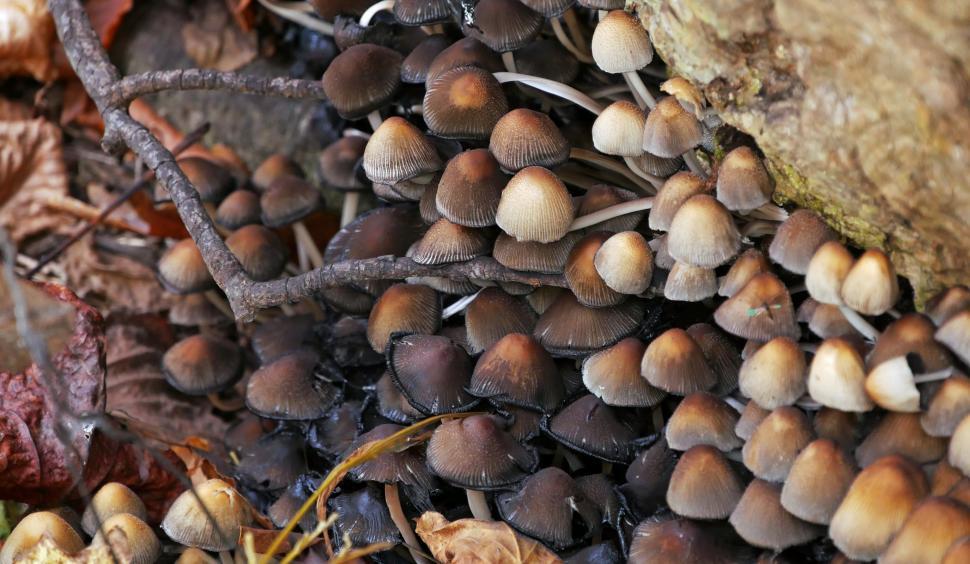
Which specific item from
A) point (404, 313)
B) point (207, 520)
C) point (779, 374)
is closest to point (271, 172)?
point (404, 313)

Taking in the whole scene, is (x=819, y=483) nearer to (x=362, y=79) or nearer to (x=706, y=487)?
(x=706, y=487)

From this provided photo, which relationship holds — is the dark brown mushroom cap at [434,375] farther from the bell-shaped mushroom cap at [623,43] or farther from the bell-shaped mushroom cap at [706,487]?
the bell-shaped mushroom cap at [623,43]

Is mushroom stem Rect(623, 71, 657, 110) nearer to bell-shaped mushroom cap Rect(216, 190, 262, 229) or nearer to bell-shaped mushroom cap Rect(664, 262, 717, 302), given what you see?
bell-shaped mushroom cap Rect(664, 262, 717, 302)

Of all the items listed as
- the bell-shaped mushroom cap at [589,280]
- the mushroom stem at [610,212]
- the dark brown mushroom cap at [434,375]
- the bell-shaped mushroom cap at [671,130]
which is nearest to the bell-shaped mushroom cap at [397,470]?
the dark brown mushroom cap at [434,375]

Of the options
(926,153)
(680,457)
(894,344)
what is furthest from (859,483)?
(926,153)

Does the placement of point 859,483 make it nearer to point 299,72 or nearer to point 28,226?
point 299,72

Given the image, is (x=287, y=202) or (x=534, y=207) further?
(x=287, y=202)
